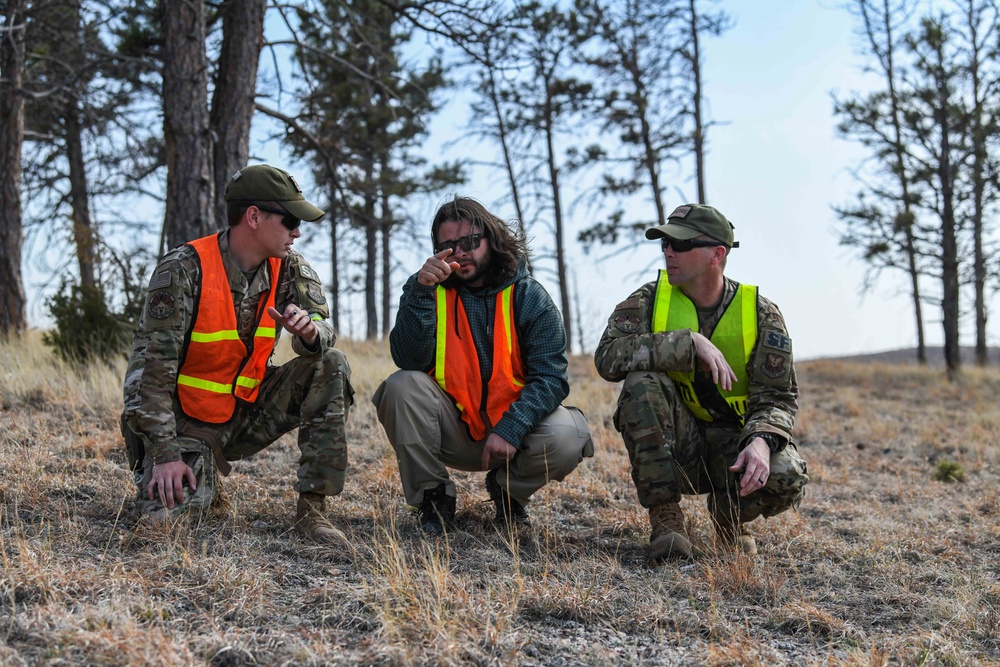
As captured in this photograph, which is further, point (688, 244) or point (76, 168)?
point (76, 168)

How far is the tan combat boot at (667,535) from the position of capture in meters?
3.65

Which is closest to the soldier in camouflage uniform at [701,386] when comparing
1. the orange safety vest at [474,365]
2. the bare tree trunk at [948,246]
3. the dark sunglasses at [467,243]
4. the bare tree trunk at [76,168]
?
the orange safety vest at [474,365]

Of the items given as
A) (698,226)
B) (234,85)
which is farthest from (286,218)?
(234,85)

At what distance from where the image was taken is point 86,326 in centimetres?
841

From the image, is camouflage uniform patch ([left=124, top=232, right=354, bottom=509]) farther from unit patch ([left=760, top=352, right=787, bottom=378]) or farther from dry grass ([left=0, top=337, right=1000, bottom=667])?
unit patch ([left=760, top=352, right=787, bottom=378])

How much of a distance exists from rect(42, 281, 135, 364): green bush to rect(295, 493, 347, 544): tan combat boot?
5.20m

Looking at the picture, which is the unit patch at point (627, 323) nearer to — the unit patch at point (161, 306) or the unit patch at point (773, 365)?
the unit patch at point (773, 365)

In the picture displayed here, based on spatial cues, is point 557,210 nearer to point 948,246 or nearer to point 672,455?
point 948,246

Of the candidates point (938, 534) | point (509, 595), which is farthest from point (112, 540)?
point (938, 534)

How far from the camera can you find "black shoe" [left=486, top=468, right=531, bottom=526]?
13.3 ft

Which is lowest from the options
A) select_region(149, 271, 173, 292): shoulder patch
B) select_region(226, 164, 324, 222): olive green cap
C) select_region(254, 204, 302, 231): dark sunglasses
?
select_region(149, 271, 173, 292): shoulder patch

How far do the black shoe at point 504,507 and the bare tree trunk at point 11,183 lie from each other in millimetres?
8320

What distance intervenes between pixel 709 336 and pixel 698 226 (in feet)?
1.65

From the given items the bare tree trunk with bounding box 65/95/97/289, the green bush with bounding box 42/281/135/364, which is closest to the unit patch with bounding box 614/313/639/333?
the green bush with bounding box 42/281/135/364
